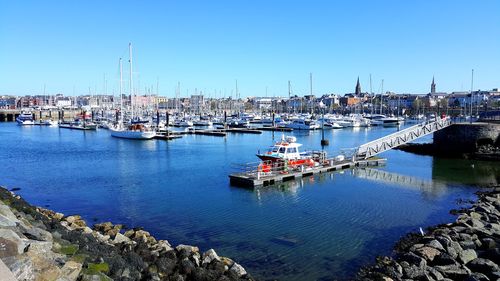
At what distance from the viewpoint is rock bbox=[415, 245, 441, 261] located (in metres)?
14.5

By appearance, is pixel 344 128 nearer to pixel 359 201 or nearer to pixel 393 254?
pixel 359 201

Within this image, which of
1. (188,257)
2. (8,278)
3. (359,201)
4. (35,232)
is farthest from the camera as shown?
(359,201)

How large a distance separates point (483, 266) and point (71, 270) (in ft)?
39.7

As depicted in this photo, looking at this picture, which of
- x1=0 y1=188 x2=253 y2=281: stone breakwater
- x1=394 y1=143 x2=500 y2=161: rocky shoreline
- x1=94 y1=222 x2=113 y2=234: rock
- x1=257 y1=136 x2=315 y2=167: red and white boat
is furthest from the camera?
x1=394 y1=143 x2=500 y2=161: rocky shoreline

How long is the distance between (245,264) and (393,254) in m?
5.75

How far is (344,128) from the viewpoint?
102375 millimetres

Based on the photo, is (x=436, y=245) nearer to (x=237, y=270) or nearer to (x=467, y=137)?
(x=237, y=270)

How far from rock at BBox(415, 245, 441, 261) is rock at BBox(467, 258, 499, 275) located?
111 centimetres

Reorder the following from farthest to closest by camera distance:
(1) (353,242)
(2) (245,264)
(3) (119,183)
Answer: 1. (3) (119,183)
2. (1) (353,242)
3. (2) (245,264)

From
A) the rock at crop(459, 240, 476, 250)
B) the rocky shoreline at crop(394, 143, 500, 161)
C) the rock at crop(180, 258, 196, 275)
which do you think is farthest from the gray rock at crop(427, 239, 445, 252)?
the rocky shoreline at crop(394, 143, 500, 161)

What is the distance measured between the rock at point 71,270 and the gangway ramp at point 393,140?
32.5 m

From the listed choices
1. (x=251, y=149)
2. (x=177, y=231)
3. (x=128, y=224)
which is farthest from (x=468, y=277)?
(x=251, y=149)

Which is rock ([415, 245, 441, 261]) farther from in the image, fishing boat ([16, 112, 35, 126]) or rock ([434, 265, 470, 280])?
fishing boat ([16, 112, 35, 126])

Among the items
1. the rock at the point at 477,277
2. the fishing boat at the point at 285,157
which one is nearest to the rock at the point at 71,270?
the rock at the point at 477,277
